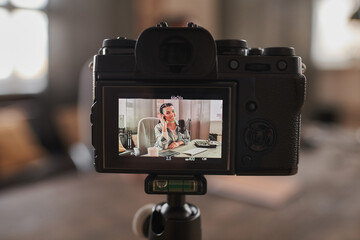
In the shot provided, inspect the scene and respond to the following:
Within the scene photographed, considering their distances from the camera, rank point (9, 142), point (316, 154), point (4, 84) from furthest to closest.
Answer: point (4, 84), point (9, 142), point (316, 154)

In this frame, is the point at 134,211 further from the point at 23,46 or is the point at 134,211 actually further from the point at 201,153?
the point at 23,46

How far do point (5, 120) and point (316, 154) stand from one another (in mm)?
2319

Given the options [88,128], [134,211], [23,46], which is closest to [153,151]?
[134,211]

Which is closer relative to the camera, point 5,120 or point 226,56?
point 226,56

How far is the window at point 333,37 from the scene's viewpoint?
451 cm

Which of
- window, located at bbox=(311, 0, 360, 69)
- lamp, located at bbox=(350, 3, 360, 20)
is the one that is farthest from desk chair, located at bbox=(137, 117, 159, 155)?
window, located at bbox=(311, 0, 360, 69)

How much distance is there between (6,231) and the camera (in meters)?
1.15

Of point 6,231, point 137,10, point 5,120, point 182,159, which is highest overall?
point 137,10

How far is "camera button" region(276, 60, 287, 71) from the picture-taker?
23.8 inches

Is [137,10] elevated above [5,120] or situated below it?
above

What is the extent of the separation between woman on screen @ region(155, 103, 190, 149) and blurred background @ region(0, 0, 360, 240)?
24.3 inches

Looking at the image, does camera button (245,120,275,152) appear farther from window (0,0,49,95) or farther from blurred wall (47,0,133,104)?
blurred wall (47,0,133,104)

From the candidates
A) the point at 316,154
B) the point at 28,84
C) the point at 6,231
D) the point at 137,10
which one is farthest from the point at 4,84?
the point at 316,154

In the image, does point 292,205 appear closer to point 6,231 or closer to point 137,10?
point 6,231
